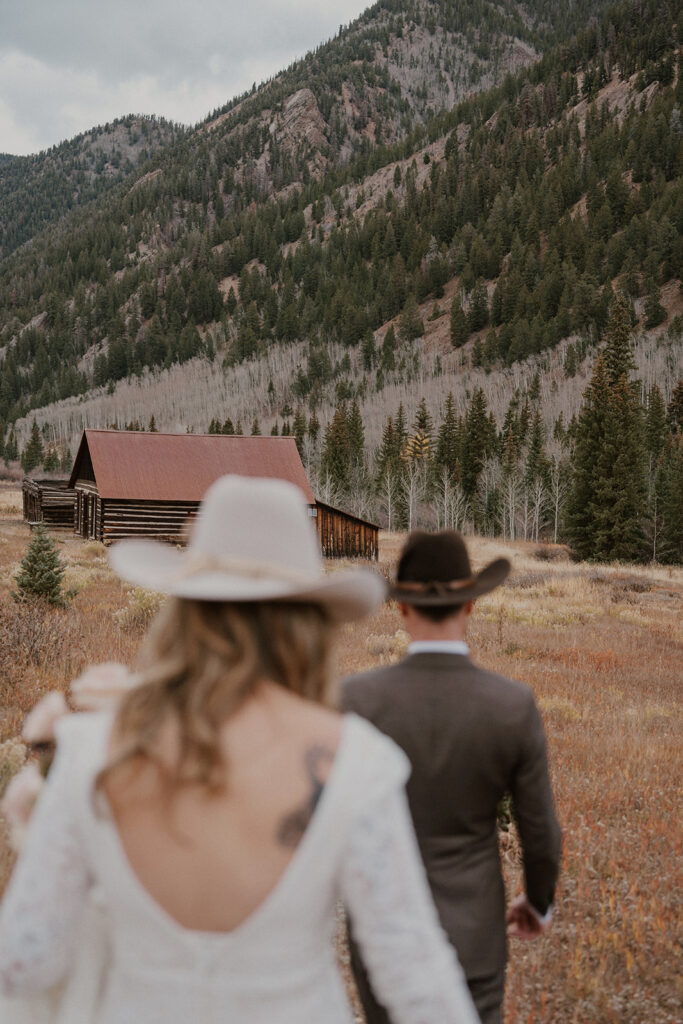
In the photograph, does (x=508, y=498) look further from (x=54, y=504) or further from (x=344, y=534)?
(x=54, y=504)

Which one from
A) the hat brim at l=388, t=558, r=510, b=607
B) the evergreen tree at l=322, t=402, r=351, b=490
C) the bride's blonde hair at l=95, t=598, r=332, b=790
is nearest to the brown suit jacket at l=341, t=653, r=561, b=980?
the hat brim at l=388, t=558, r=510, b=607

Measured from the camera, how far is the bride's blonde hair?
4.47 feet

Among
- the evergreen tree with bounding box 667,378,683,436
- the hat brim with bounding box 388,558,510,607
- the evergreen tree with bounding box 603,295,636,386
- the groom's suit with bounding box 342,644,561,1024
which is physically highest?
the evergreen tree with bounding box 603,295,636,386

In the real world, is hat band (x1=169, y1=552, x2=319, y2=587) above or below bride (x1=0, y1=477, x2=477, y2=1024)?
above

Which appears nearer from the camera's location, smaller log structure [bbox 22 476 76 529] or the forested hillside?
smaller log structure [bbox 22 476 76 529]

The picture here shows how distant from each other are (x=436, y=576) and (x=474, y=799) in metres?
0.74

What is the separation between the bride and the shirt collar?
120 centimetres

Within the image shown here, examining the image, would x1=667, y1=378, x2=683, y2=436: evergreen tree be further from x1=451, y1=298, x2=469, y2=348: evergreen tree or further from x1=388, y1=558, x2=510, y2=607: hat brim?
x1=388, y1=558, x2=510, y2=607: hat brim

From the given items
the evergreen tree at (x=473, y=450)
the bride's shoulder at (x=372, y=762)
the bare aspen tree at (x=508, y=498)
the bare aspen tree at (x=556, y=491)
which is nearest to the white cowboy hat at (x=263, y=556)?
the bride's shoulder at (x=372, y=762)

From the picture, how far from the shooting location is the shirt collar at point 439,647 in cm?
264

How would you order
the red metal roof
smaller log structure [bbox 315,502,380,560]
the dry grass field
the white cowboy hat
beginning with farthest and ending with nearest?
1. smaller log structure [bbox 315,502,380,560]
2. the red metal roof
3. the dry grass field
4. the white cowboy hat

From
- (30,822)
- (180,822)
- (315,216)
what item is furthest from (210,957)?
(315,216)

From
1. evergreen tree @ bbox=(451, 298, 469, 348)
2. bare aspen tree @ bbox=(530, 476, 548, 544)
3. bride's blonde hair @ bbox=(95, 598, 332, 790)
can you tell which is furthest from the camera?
evergreen tree @ bbox=(451, 298, 469, 348)

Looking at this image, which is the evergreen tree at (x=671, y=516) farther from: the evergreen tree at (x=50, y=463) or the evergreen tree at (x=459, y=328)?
the evergreen tree at (x=459, y=328)
